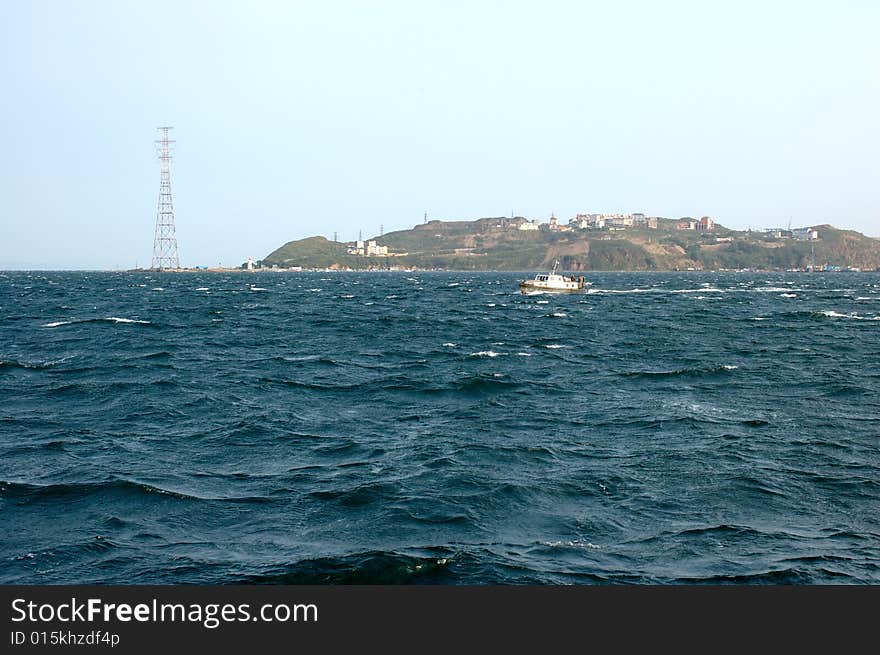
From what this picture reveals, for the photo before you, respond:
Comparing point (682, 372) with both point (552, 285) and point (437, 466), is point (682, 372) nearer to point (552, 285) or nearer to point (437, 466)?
point (437, 466)

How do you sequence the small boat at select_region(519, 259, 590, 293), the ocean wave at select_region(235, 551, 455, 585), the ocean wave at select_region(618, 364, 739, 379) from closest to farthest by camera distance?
the ocean wave at select_region(235, 551, 455, 585) → the ocean wave at select_region(618, 364, 739, 379) → the small boat at select_region(519, 259, 590, 293)

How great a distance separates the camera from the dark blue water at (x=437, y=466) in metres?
15.0

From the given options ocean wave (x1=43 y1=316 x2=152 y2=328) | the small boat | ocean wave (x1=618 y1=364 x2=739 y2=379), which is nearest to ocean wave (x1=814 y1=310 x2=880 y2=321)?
the small boat

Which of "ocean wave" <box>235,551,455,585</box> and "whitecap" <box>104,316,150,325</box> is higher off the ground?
"whitecap" <box>104,316,150,325</box>

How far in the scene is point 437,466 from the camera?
22.0m

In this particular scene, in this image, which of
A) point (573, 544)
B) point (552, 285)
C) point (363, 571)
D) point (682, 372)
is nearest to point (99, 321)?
point (682, 372)

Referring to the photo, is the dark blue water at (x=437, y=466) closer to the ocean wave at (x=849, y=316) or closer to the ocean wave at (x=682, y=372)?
the ocean wave at (x=682, y=372)

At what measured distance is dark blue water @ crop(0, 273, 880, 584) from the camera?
1498cm

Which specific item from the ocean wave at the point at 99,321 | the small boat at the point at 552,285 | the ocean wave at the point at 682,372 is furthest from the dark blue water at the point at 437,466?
the small boat at the point at 552,285

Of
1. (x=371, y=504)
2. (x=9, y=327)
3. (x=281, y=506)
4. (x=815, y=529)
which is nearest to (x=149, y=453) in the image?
(x=281, y=506)

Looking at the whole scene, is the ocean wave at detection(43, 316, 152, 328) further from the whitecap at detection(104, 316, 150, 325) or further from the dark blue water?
the dark blue water

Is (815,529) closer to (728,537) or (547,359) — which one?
(728,537)

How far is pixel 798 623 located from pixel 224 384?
101 feet

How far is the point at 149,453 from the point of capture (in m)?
23.3
